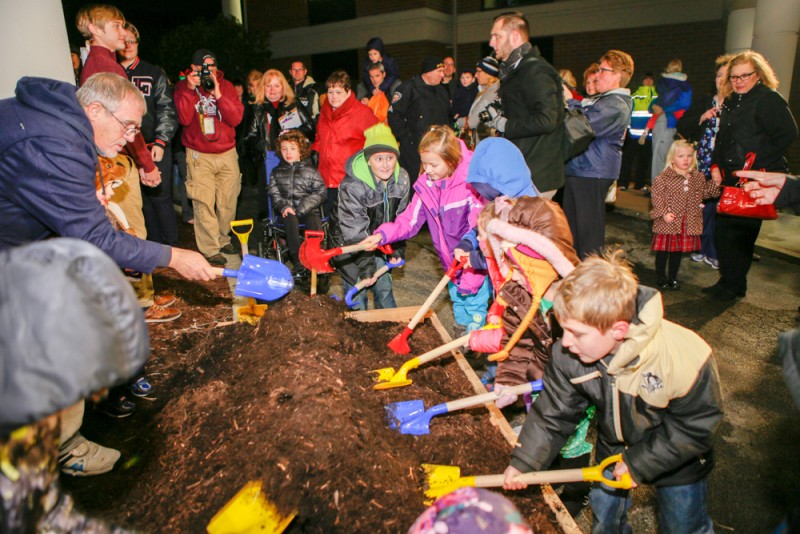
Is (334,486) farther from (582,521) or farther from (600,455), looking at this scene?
(582,521)

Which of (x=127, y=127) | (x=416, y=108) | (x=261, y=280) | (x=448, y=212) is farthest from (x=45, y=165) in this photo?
(x=416, y=108)

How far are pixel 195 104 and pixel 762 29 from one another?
24.0ft

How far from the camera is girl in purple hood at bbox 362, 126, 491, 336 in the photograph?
3641mm

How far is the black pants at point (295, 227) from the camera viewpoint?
5.19 metres

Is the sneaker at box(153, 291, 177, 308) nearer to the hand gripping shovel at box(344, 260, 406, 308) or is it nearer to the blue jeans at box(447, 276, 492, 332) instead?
the hand gripping shovel at box(344, 260, 406, 308)

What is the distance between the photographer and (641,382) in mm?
1922

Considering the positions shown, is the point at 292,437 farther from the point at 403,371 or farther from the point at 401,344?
the point at 401,344

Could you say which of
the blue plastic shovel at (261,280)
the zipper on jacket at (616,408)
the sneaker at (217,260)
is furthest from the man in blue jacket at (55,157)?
the sneaker at (217,260)

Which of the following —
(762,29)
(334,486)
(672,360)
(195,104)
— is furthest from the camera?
(762,29)

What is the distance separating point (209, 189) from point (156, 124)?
0.86 meters

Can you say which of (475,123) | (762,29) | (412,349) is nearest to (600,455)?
(412,349)

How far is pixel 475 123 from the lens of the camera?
5.01 m

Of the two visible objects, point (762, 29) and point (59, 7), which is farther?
point (762, 29)

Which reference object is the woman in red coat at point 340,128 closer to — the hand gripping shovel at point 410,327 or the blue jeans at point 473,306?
the blue jeans at point 473,306
